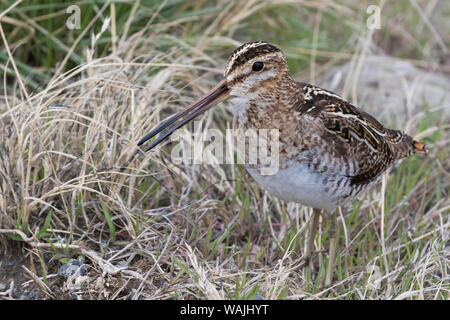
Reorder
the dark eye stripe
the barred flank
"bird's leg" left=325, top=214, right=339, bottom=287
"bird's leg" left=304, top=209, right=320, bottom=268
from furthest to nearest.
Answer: the barred flank < "bird's leg" left=304, top=209, right=320, bottom=268 < "bird's leg" left=325, top=214, right=339, bottom=287 < the dark eye stripe

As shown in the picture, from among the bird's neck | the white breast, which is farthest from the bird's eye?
the white breast

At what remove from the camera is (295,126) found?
3.34 metres

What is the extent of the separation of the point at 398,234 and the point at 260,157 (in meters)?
1.25

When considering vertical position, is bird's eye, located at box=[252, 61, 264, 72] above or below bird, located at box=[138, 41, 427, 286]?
above

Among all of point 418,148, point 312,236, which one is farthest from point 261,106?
point 418,148

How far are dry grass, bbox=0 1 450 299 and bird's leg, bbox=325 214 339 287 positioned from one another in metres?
0.05

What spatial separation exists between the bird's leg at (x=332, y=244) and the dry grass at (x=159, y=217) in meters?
0.05

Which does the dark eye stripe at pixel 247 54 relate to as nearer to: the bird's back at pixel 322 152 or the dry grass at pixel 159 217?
the bird's back at pixel 322 152

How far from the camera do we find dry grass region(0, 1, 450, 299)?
3371mm

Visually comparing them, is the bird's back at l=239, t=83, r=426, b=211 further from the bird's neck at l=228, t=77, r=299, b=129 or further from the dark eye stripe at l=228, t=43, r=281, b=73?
the dark eye stripe at l=228, t=43, r=281, b=73

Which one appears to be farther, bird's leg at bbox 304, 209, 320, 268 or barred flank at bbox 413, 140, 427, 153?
barred flank at bbox 413, 140, 427, 153

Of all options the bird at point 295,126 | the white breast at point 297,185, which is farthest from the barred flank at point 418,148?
the white breast at point 297,185

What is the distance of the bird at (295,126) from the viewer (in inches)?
129
